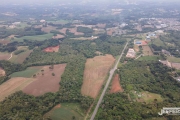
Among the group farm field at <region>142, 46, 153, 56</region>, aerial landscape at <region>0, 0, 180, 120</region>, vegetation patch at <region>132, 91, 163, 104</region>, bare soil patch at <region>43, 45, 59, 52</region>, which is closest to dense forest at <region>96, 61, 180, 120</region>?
aerial landscape at <region>0, 0, 180, 120</region>

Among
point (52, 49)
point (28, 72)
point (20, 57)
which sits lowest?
point (28, 72)

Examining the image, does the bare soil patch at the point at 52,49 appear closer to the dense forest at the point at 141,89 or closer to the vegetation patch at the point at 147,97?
the dense forest at the point at 141,89

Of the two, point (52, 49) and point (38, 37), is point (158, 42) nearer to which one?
A: point (52, 49)

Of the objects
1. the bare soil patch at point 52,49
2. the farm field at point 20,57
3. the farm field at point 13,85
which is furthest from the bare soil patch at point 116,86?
the farm field at point 20,57

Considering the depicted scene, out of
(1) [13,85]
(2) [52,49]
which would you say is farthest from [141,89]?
(2) [52,49]

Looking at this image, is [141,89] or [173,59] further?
[173,59]

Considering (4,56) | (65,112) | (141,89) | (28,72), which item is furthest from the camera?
(4,56)

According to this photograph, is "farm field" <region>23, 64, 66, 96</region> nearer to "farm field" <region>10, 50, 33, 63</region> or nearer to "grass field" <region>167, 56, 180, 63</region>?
"farm field" <region>10, 50, 33, 63</region>

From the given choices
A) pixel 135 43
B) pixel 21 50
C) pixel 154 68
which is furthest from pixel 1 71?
pixel 135 43
